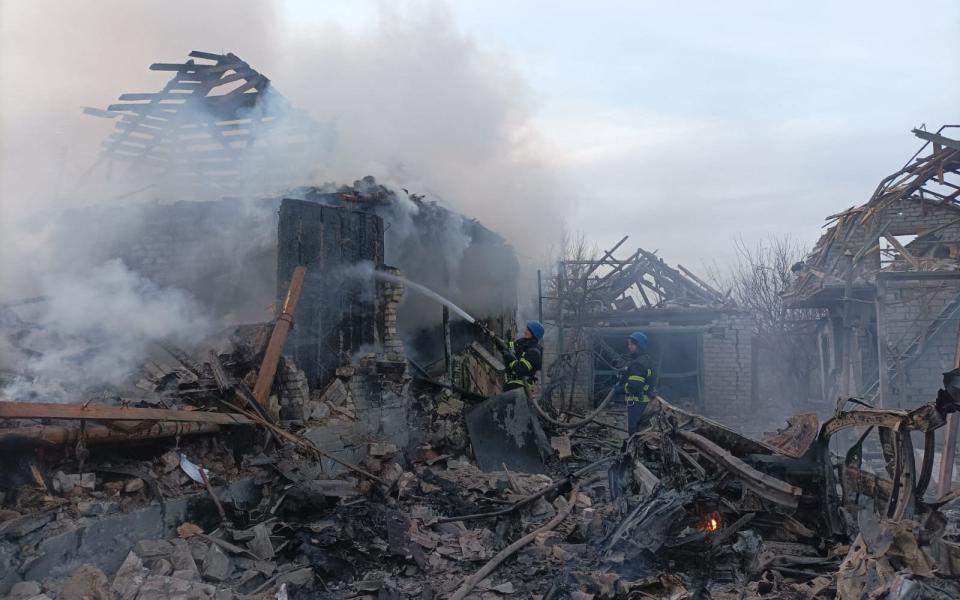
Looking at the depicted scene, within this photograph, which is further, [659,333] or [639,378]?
[659,333]

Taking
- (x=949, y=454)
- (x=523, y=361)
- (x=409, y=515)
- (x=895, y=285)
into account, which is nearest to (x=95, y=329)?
(x=409, y=515)

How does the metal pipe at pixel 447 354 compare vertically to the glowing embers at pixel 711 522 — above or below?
above

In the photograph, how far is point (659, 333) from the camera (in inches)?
702

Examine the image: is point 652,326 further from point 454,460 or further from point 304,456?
point 304,456

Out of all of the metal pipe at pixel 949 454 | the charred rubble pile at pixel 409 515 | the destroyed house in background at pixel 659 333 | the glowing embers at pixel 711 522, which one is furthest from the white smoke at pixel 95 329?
the destroyed house in background at pixel 659 333

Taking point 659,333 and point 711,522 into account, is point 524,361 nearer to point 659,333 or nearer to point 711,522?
point 711,522

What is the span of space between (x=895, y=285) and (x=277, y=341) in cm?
1154

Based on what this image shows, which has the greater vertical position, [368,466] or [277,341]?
[277,341]

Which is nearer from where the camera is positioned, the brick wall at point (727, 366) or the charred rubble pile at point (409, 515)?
the charred rubble pile at point (409, 515)

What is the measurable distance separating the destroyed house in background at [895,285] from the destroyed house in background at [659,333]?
2.11 meters

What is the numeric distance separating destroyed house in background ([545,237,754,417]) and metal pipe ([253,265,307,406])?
385 inches

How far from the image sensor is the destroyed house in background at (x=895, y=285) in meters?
12.1

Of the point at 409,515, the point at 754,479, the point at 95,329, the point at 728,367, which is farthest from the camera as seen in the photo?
the point at 728,367

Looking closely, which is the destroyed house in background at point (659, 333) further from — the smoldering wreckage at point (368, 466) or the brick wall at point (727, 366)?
the smoldering wreckage at point (368, 466)
